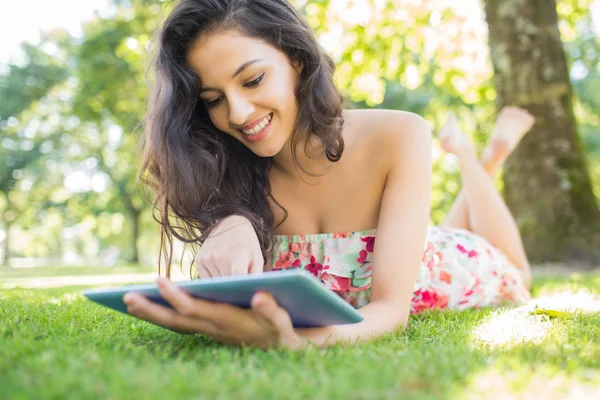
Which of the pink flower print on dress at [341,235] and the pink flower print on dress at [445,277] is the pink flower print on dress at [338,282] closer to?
the pink flower print on dress at [341,235]

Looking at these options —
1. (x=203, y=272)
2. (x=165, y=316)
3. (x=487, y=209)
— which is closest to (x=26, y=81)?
(x=487, y=209)

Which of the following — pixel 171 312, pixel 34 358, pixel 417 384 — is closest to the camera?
pixel 417 384

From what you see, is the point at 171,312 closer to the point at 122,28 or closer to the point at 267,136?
the point at 267,136

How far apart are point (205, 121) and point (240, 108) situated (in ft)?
1.58

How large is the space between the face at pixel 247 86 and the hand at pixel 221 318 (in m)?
0.97

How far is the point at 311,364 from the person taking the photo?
155cm

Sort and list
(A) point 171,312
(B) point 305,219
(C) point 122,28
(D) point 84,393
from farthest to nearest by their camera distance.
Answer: (C) point 122,28, (B) point 305,219, (A) point 171,312, (D) point 84,393

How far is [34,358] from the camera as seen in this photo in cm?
155

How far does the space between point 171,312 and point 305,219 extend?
1.32 metres

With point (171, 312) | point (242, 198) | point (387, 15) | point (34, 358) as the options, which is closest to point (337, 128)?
point (242, 198)

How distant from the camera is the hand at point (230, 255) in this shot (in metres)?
2.10

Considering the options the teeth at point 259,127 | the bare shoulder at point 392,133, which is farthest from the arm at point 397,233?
the teeth at point 259,127

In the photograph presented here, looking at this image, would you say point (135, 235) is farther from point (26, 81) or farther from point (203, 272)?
point (203, 272)

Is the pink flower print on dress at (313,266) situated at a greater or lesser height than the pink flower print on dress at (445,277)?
greater
